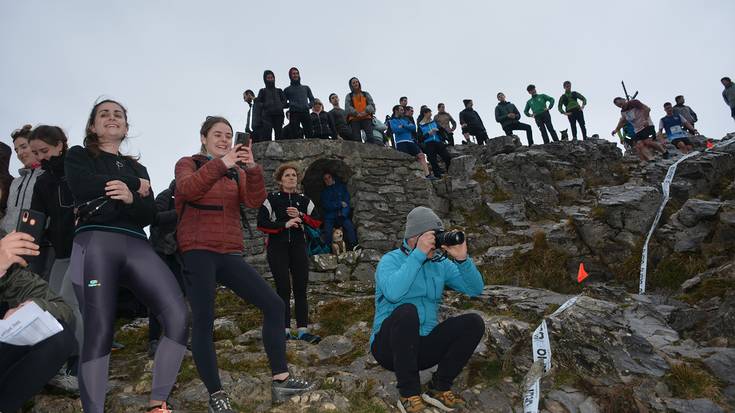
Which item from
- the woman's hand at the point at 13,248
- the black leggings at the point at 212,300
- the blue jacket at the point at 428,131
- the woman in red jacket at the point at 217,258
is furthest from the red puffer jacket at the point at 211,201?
the blue jacket at the point at 428,131

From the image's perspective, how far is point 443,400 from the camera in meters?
3.71

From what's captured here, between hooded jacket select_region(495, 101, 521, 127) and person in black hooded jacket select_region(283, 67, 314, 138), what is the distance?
6.89 meters

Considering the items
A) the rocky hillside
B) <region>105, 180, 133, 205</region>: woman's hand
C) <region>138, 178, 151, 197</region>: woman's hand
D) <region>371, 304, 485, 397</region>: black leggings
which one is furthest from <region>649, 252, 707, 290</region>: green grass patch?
<region>105, 180, 133, 205</region>: woman's hand

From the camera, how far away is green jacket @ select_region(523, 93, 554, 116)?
14586 mm

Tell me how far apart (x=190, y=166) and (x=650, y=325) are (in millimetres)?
5202

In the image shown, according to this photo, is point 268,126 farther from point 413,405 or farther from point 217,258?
point 413,405

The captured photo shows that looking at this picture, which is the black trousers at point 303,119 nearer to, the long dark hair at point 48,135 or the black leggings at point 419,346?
the long dark hair at point 48,135

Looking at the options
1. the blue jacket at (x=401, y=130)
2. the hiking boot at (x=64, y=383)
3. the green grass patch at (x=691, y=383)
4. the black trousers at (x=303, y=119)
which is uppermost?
the black trousers at (x=303, y=119)

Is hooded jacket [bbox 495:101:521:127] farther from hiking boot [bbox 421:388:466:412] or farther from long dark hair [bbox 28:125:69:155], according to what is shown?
long dark hair [bbox 28:125:69:155]

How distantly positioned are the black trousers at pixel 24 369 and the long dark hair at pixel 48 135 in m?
2.13

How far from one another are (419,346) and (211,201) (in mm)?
1977

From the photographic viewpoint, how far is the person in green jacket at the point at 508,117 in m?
15.0

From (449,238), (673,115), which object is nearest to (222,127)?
(449,238)

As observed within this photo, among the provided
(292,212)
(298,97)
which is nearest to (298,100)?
(298,97)
